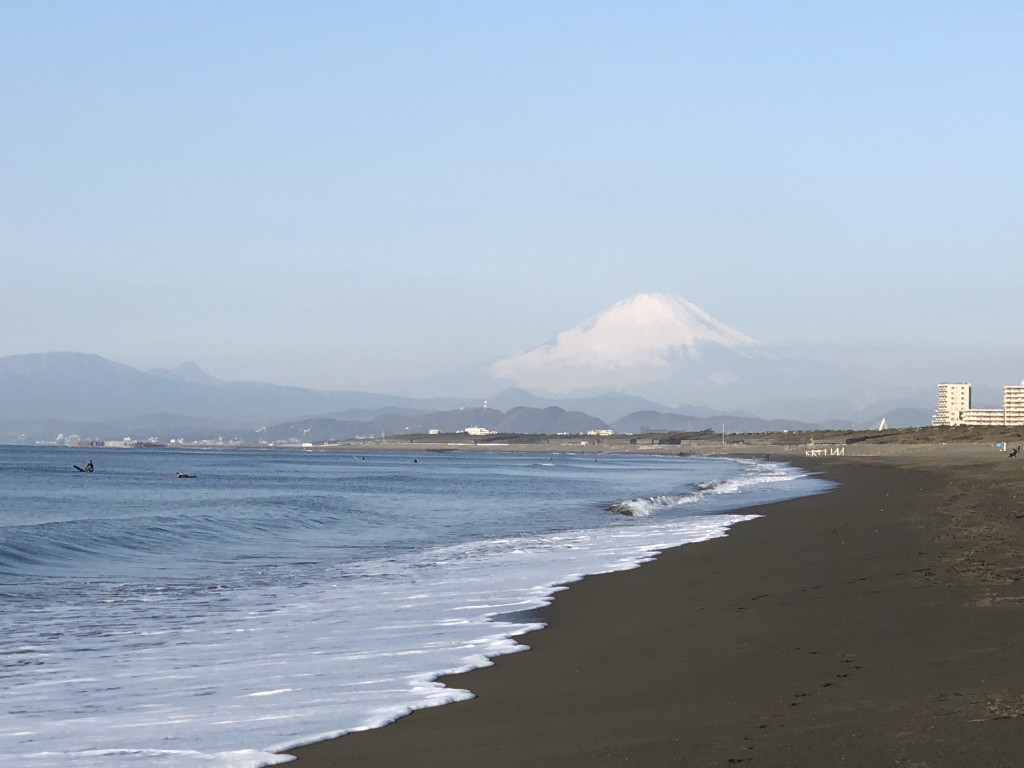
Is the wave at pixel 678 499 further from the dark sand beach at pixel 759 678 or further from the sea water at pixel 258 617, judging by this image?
the dark sand beach at pixel 759 678

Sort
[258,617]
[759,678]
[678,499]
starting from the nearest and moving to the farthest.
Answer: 1. [759,678]
2. [258,617]
3. [678,499]

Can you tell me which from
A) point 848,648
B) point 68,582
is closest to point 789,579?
point 848,648

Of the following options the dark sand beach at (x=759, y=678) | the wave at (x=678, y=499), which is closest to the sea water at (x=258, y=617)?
the dark sand beach at (x=759, y=678)

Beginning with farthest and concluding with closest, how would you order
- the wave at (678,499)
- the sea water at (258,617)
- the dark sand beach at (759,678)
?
the wave at (678,499) → the sea water at (258,617) → the dark sand beach at (759,678)

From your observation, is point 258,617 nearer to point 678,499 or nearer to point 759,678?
point 759,678

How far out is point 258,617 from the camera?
11.5m

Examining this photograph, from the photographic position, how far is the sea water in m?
6.71

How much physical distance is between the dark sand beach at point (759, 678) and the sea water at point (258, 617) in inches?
22.4

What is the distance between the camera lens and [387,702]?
7.12 metres

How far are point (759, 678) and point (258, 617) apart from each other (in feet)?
20.1

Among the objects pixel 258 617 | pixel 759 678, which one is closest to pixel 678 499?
pixel 258 617

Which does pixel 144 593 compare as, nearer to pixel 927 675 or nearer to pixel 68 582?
pixel 68 582

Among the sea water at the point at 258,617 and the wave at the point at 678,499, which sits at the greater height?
the sea water at the point at 258,617

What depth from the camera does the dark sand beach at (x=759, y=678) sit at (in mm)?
5438
